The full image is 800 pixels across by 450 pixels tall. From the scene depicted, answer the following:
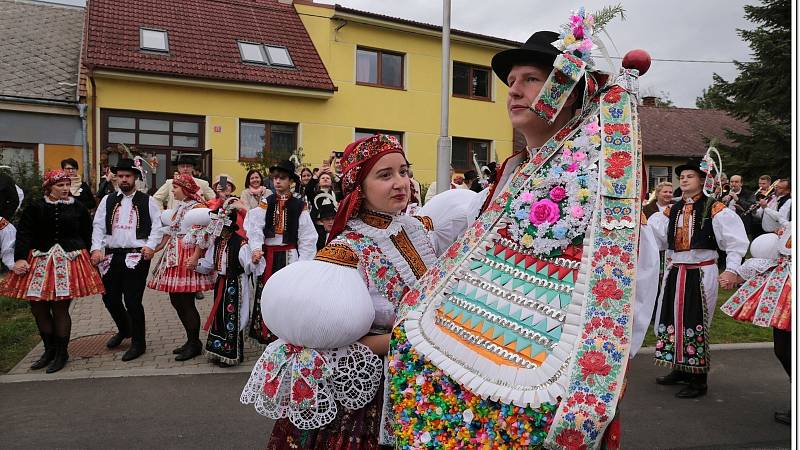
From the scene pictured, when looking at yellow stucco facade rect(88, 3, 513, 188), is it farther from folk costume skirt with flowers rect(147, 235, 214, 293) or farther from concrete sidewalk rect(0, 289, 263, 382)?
folk costume skirt with flowers rect(147, 235, 214, 293)

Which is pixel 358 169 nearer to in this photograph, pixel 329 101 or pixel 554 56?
pixel 554 56

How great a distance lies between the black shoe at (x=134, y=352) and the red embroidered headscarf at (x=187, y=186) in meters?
1.62

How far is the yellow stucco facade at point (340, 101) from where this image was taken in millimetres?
14828

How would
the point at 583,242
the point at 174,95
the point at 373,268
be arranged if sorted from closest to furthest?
the point at 583,242
the point at 373,268
the point at 174,95

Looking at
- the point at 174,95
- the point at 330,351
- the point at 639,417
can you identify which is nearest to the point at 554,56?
the point at 330,351

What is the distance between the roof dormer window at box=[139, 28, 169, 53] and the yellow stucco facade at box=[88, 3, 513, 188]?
1.15 m

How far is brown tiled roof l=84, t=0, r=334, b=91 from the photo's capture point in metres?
14.7

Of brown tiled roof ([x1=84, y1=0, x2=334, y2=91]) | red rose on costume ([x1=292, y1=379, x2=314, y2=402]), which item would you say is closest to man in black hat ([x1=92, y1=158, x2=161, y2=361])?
red rose on costume ([x1=292, y1=379, x2=314, y2=402])

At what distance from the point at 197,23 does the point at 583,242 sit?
17.4m

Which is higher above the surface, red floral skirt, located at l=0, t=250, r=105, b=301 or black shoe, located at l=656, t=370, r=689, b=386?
red floral skirt, located at l=0, t=250, r=105, b=301

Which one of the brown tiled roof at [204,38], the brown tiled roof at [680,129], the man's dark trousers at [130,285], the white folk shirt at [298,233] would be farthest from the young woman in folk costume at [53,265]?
the brown tiled roof at [680,129]

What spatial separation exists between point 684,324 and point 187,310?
15.7 feet

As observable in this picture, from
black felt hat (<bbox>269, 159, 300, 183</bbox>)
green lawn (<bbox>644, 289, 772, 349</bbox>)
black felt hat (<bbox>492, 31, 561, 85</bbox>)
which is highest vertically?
black felt hat (<bbox>492, 31, 561, 85</bbox>)

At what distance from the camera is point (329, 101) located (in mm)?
16922
